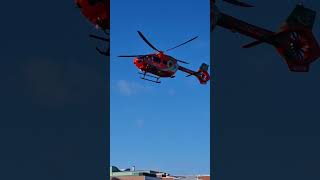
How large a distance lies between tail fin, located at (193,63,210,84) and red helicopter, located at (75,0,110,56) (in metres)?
0.94

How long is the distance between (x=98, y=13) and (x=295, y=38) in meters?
2.28

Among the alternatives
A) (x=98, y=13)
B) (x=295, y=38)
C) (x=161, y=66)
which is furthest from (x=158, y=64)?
(x=295, y=38)

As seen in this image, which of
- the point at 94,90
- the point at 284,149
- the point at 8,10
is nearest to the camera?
the point at 8,10

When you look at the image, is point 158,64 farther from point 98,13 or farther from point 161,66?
point 98,13

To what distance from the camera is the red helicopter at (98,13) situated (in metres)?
5.39

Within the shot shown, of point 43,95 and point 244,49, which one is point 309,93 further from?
point 43,95

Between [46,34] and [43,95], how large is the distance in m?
0.56

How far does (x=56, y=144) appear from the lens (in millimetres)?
5121

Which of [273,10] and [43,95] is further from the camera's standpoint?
[273,10]

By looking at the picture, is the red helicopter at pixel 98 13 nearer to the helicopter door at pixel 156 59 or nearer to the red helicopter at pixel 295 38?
the helicopter door at pixel 156 59

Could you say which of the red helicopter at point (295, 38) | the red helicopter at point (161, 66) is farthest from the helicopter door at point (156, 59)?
the red helicopter at point (295, 38)

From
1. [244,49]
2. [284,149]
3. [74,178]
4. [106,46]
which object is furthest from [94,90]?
[284,149]

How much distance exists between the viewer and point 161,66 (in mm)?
5953

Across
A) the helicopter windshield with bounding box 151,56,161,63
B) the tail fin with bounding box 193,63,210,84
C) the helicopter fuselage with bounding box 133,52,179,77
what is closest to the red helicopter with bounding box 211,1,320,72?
the tail fin with bounding box 193,63,210,84
